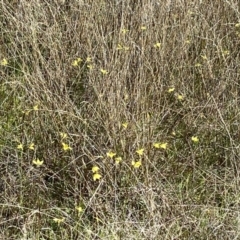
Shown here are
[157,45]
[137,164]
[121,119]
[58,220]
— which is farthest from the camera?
[157,45]

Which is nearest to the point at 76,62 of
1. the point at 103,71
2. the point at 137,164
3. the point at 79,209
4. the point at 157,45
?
the point at 103,71

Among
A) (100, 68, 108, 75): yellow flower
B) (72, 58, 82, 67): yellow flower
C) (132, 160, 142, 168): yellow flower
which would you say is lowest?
(132, 160, 142, 168): yellow flower

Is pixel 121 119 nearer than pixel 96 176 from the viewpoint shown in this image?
No

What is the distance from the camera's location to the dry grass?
186cm

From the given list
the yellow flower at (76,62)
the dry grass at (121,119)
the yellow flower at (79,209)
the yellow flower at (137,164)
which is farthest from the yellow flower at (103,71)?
the yellow flower at (79,209)

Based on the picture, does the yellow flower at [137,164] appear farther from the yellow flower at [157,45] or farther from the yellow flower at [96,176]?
the yellow flower at [157,45]

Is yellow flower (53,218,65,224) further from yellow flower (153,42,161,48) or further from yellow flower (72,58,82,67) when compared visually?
yellow flower (153,42,161,48)

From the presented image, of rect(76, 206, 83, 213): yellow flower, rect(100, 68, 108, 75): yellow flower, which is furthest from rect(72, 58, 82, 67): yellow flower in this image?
rect(76, 206, 83, 213): yellow flower

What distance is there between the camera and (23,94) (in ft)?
7.68

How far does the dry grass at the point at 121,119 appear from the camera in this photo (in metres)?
1.86

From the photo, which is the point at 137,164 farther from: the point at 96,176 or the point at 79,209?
the point at 79,209

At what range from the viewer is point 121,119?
208 centimetres

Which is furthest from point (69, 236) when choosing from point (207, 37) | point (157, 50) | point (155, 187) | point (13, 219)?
point (207, 37)

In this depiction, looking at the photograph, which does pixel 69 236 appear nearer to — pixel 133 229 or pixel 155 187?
pixel 133 229
